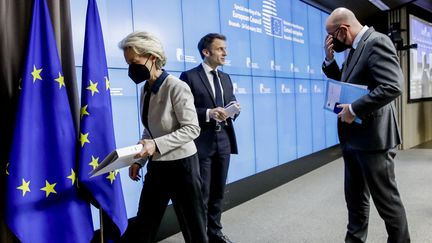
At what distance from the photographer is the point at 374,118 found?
2062mm

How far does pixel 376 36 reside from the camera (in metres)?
2.04

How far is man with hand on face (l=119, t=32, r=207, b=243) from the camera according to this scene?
5.97ft

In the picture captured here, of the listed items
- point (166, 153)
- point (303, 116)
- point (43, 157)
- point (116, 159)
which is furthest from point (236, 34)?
point (116, 159)

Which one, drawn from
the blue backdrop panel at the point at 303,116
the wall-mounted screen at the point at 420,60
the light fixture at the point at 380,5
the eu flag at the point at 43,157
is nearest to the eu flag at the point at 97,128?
the eu flag at the point at 43,157

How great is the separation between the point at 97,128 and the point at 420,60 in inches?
351

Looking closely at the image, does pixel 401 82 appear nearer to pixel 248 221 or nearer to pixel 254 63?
pixel 248 221

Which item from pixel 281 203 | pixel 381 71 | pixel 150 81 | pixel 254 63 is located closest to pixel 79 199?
pixel 150 81

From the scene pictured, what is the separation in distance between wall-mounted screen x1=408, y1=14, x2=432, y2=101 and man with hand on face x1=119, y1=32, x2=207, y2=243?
25.2 ft

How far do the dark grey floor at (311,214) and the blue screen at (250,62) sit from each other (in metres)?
0.43

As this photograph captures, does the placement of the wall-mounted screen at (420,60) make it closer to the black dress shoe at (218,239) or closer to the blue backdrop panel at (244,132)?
the blue backdrop panel at (244,132)

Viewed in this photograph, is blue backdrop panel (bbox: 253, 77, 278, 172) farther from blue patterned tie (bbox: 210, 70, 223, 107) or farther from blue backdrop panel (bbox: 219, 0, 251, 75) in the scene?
blue patterned tie (bbox: 210, 70, 223, 107)

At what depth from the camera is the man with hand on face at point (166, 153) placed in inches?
71.6

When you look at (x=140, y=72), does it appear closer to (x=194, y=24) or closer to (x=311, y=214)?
(x=194, y=24)

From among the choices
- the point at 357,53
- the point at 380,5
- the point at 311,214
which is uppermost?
the point at 380,5
